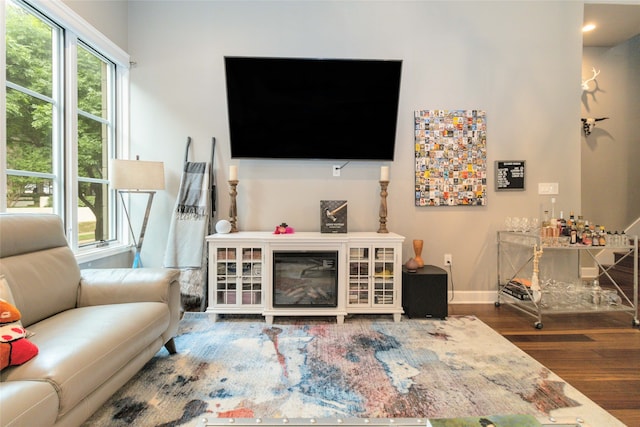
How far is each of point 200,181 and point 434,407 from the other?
2.57m

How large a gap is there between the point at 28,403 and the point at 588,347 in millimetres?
3056

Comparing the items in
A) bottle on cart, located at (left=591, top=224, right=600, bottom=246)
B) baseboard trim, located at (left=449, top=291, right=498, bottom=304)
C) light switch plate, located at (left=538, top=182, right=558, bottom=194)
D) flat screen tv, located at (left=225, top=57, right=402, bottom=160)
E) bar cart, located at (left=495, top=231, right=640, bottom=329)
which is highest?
flat screen tv, located at (left=225, top=57, right=402, bottom=160)

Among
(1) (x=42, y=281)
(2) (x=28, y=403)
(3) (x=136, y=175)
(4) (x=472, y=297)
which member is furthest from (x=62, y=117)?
(4) (x=472, y=297)

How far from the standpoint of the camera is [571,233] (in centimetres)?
271

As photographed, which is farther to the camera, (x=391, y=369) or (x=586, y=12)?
(x=586, y=12)

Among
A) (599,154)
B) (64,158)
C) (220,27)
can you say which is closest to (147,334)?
(64,158)

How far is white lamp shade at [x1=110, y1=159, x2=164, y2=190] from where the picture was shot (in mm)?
2557

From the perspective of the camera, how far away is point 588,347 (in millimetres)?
2225

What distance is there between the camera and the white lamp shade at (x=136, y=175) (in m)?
2.56

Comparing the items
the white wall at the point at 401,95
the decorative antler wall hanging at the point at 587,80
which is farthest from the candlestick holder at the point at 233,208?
the decorative antler wall hanging at the point at 587,80

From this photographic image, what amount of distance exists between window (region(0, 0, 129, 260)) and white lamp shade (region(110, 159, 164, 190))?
0.96ft

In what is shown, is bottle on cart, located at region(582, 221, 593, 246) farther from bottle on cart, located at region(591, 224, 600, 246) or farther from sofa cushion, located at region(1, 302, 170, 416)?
sofa cushion, located at region(1, 302, 170, 416)

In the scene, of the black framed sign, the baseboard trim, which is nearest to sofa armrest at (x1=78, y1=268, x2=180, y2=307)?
the baseboard trim

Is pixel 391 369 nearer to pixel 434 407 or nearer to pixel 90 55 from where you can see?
pixel 434 407
